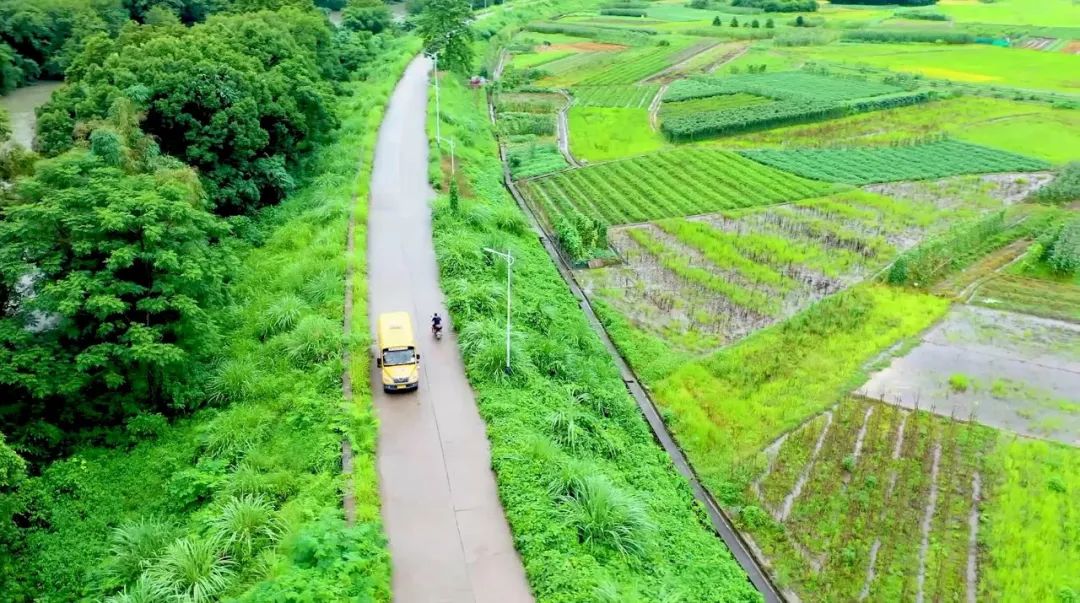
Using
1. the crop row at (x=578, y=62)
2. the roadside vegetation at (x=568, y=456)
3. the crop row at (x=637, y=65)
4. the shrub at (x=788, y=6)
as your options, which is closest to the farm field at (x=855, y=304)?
the roadside vegetation at (x=568, y=456)

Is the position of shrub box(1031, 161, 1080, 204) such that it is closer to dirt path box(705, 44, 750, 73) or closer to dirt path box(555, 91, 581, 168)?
dirt path box(555, 91, 581, 168)

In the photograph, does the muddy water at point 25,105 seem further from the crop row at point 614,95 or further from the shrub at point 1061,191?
the shrub at point 1061,191

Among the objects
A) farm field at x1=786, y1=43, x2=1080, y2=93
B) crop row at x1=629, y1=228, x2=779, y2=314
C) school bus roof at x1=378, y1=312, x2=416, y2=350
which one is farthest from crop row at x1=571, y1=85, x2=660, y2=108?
school bus roof at x1=378, y1=312, x2=416, y2=350

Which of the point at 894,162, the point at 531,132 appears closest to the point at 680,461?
the point at 894,162

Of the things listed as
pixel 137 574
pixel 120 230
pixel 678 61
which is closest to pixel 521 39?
Answer: pixel 678 61

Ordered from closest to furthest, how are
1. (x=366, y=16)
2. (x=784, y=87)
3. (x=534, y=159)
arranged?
(x=534, y=159) < (x=784, y=87) < (x=366, y=16)

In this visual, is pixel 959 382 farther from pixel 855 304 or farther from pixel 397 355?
pixel 397 355
